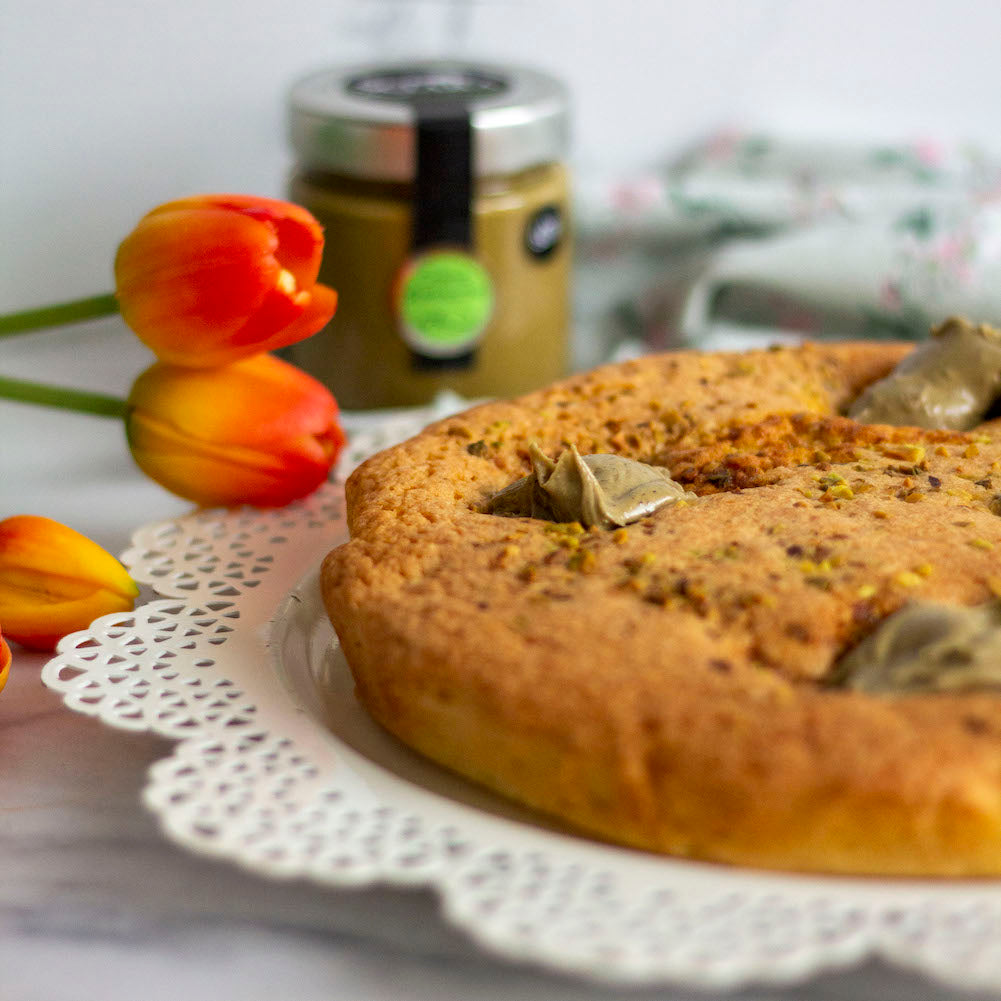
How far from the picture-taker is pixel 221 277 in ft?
4.54

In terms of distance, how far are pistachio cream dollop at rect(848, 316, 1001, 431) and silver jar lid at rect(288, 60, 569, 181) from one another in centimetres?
76

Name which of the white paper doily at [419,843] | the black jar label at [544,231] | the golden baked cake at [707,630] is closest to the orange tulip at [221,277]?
the golden baked cake at [707,630]

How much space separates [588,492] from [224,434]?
20.3 inches

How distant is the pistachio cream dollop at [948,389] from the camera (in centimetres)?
145

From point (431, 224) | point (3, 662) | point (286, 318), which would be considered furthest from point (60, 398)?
point (431, 224)

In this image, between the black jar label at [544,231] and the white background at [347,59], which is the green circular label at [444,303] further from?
the white background at [347,59]

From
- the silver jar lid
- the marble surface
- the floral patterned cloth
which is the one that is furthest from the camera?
the floral patterned cloth

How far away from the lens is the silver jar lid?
190 centimetres

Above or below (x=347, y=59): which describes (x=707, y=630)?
below

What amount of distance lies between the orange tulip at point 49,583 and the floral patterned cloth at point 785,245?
1.46 meters

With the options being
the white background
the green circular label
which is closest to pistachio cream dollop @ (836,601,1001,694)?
the green circular label

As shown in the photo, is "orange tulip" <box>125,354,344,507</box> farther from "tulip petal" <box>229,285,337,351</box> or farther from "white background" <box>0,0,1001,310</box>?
"white background" <box>0,0,1001,310</box>

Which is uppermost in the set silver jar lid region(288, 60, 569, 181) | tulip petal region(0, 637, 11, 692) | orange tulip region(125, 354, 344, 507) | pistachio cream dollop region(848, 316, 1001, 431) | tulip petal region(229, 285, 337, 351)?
silver jar lid region(288, 60, 569, 181)

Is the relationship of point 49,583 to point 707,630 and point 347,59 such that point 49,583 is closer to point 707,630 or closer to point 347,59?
point 707,630
